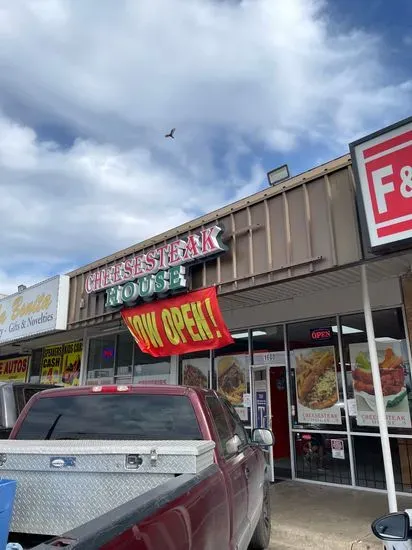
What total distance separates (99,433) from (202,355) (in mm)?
7884

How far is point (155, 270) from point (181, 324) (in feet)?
4.14

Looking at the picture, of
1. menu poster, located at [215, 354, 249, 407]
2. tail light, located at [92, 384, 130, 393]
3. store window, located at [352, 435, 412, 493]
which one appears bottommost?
store window, located at [352, 435, 412, 493]

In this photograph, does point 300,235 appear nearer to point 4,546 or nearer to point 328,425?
point 328,425

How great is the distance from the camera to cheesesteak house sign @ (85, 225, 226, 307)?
323 inches

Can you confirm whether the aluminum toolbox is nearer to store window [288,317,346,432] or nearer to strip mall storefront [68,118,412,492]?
strip mall storefront [68,118,412,492]

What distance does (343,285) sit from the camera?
8.55 meters

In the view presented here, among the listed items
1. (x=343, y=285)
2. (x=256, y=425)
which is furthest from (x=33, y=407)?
(x=256, y=425)

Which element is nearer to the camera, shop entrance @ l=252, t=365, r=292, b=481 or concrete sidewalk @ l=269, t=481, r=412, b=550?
concrete sidewalk @ l=269, t=481, r=412, b=550

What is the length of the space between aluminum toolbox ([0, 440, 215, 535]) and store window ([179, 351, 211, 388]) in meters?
8.33

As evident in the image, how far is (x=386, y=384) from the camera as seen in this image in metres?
8.17

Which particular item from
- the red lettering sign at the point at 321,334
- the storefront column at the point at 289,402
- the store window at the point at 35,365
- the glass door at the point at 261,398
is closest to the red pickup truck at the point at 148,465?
the storefront column at the point at 289,402

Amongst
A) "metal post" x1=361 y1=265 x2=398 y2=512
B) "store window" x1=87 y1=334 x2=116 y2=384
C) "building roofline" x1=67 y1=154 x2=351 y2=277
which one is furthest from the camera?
"store window" x1=87 y1=334 x2=116 y2=384

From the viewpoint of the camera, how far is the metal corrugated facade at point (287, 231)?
21.0 feet

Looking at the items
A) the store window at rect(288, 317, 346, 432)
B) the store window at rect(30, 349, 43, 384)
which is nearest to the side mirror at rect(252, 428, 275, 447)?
the store window at rect(288, 317, 346, 432)
